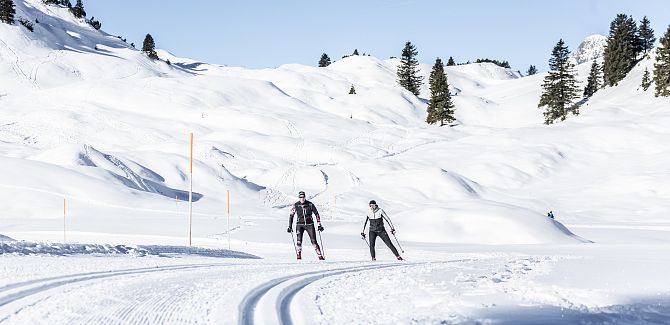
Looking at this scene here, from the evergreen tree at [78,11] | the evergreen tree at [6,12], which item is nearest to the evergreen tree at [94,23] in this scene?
the evergreen tree at [78,11]

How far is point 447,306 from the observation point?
628cm

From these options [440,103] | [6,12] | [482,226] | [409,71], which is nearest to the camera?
[482,226]

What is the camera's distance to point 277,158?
2174 inches

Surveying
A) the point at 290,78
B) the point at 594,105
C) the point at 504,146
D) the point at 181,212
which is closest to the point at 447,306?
the point at 181,212

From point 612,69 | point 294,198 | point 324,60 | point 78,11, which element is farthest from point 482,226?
point 324,60

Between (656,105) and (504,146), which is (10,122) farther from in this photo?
(656,105)

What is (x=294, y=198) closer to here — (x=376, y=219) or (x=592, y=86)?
(x=376, y=219)

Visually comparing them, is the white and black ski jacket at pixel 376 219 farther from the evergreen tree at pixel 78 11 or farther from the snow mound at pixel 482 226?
the evergreen tree at pixel 78 11

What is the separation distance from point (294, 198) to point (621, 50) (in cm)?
7322

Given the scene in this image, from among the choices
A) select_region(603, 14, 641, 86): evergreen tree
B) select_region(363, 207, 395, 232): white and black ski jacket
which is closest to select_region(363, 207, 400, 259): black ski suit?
select_region(363, 207, 395, 232): white and black ski jacket

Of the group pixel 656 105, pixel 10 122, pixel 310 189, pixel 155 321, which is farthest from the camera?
pixel 656 105

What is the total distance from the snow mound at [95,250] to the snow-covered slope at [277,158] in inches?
292

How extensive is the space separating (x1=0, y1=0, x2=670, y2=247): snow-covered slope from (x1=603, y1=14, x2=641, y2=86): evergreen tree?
2194mm

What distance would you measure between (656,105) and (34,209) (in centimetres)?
6975
